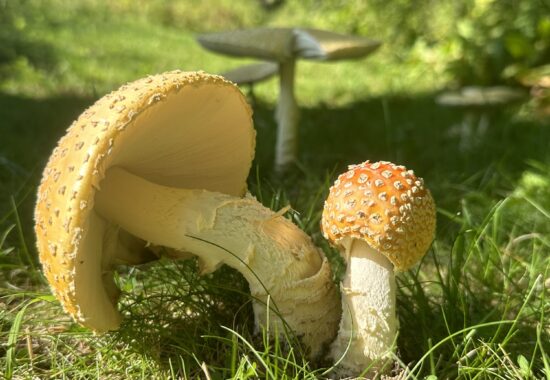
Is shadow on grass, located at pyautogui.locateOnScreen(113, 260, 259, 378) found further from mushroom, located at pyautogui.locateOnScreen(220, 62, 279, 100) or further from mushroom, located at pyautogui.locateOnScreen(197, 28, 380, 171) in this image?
mushroom, located at pyautogui.locateOnScreen(220, 62, 279, 100)

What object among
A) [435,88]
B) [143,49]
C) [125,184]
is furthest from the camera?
[143,49]

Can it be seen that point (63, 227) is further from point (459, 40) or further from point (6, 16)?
point (459, 40)

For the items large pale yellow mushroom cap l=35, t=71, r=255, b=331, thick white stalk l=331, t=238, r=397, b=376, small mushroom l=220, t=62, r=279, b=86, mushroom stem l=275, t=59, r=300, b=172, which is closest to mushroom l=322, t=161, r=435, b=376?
thick white stalk l=331, t=238, r=397, b=376

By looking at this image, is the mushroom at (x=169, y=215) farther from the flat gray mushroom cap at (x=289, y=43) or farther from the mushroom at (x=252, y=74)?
the mushroom at (x=252, y=74)

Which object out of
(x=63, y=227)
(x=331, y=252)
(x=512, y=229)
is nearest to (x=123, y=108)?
(x=63, y=227)

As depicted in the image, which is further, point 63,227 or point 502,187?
point 502,187

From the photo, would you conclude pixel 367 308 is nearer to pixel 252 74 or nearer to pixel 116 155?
pixel 116 155
